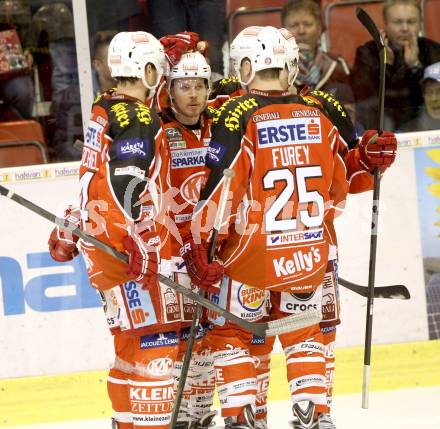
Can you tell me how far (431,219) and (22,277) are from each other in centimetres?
201

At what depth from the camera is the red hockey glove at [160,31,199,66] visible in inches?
192

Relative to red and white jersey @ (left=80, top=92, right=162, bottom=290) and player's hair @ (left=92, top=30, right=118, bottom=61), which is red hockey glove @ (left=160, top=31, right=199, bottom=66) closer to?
red and white jersey @ (left=80, top=92, right=162, bottom=290)

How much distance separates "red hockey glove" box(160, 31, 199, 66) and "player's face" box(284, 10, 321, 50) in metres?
1.48

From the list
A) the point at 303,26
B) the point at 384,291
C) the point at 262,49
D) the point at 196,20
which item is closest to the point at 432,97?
A: the point at 303,26

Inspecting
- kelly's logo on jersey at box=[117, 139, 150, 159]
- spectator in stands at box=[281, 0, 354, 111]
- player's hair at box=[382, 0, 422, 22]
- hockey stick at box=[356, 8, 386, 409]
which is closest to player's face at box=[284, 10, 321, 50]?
spectator in stands at box=[281, 0, 354, 111]

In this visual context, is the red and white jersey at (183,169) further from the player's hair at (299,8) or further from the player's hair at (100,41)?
the player's hair at (299,8)

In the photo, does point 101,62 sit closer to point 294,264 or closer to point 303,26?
point 303,26

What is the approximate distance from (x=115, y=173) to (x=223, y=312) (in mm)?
651

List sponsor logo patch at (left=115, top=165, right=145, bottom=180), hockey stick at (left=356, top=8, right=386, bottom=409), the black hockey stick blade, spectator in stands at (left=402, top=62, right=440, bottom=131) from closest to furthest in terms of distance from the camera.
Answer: sponsor logo patch at (left=115, top=165, right=145, bottom=180) → hockey stick at (left=356, top=8, right=386, bottom=409) → the black hockey stick blade → spectator in stands at (left=402, top=62, right=440, bottom=131)

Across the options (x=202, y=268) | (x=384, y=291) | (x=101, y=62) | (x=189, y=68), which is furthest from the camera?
(x=101, y=62)

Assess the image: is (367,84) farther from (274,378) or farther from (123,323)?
(123,323)

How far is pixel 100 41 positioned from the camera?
620cm

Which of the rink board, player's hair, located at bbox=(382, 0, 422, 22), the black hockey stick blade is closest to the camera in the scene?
the black hockey stick blade

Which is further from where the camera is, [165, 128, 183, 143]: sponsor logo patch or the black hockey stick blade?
the black hockey stick blade
